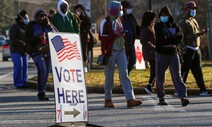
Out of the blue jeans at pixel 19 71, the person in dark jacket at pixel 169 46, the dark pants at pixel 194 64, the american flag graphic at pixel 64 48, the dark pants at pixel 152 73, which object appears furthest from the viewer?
the blue jeans at pixel 19 71

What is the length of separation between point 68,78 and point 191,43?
566cm

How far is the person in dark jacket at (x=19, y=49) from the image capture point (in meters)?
16.8

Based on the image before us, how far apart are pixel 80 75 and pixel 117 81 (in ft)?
25.1

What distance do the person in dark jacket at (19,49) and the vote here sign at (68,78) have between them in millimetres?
8055

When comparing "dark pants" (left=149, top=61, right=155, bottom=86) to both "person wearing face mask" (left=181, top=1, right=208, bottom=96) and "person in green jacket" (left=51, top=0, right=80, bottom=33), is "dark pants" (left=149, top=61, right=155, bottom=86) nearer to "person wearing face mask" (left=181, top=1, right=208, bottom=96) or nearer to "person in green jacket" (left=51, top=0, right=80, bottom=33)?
"person wearing face mask" (left=181, top=1, right=208, bottom=96)

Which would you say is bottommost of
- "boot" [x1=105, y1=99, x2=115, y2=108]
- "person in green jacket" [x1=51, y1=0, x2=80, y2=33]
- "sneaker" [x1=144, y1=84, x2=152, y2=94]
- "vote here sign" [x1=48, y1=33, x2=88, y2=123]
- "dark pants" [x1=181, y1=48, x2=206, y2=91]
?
"sneaker" [x1=144, y1=84, x2=152, y2=94]

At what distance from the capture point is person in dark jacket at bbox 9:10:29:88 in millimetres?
16828

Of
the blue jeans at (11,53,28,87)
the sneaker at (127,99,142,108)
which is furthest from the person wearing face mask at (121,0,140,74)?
the blue jeans at (11,53,28,87)

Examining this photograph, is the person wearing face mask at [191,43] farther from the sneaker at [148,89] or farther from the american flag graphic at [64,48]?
the american flag graphic at [64,48]

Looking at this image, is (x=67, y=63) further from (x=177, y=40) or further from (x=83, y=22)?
(x=83, y=22)

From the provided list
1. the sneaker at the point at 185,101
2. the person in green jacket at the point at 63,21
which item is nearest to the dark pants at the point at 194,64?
the sneaker at the point at 185,101

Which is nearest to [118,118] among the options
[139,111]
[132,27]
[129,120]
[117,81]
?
[129,120]

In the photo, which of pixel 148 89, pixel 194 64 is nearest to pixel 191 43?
pixel 194 64

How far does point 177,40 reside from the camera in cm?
1207
